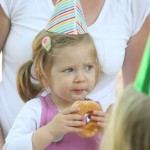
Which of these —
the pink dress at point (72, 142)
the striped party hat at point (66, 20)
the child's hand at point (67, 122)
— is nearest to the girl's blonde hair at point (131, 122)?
the child's hand at point (67, 122)

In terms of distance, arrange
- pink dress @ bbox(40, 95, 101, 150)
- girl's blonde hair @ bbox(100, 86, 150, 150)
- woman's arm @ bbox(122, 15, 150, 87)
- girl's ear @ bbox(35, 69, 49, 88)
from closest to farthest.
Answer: girl's blonde hair @ bbox(100, 86, 150, 150) → pink dress @ bbox(40, 95, 101, 150) → girl's ear @ bbox(35, 69, 49, 88) → woman's arm @ bbox(122, 15, 150, 87)

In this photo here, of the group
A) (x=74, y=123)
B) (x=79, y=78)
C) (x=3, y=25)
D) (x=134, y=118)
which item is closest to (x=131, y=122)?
(x=134, y=118)

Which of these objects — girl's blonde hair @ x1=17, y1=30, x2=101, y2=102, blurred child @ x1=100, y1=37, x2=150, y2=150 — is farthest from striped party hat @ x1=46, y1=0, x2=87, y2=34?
blurred child @ x1=100, y1=37, x2=150, y2=150

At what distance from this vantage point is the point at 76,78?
200cm

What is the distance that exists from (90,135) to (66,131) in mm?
85

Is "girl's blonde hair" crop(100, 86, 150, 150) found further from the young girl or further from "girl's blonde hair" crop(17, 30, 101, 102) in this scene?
"girl's blonde hair" crop(17, 30, 101, 102)

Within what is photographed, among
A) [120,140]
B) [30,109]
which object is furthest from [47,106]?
[120,140]

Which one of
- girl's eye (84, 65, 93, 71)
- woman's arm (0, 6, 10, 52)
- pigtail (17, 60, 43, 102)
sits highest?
woman's arm (0, 6, 10, 52)

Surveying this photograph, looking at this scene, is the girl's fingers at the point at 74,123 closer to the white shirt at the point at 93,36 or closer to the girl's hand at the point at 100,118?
the girl's hand at the point at 100,118

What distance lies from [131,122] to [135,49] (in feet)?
4.19

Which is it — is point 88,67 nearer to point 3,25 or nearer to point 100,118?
point 100,118

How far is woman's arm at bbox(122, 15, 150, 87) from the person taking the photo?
2.37 m

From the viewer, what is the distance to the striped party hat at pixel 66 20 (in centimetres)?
206

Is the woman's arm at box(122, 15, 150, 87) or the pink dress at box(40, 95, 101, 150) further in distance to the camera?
the woman's arm at box(122, 15, 150, 87)
